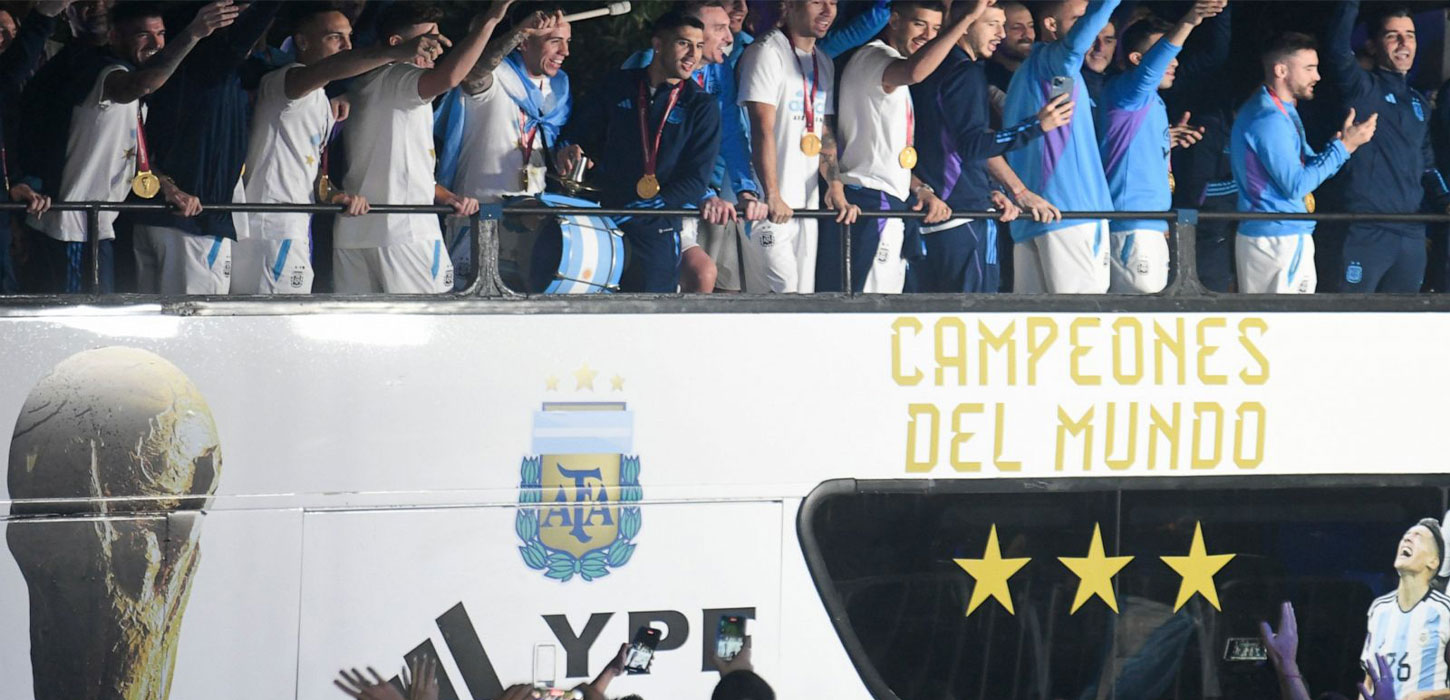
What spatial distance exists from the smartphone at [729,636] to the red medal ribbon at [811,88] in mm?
1663

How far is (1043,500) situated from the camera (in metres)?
5.02

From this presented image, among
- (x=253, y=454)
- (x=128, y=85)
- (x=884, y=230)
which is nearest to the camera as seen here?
(x=253, y=454)

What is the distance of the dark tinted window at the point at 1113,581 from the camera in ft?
16.3

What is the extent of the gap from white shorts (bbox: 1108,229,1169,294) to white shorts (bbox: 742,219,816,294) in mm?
985

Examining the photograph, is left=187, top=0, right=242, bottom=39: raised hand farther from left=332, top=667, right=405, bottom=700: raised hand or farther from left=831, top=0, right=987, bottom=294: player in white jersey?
left=831, top=0, right=987, bottom=294: player in white jersey

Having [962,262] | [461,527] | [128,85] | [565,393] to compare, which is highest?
[128,85]

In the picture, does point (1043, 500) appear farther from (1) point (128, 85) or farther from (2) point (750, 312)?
(1) point (128, 85)

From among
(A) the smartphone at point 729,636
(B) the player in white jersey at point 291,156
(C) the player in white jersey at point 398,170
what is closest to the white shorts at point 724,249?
(C) the player in white jersey at point 398,170

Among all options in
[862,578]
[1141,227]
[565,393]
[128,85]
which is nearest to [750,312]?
[565,393]

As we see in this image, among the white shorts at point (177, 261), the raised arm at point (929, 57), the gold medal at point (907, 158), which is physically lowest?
the white shorts at point (177, 261)

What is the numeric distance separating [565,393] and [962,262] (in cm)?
141

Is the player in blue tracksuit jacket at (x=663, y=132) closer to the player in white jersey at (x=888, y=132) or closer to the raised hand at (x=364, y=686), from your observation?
the player in white jersey at (x=888, y=132)

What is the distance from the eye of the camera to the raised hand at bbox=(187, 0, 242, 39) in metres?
4.76

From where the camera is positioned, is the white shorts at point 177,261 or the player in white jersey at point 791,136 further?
the player in white jersey at point 791,136
